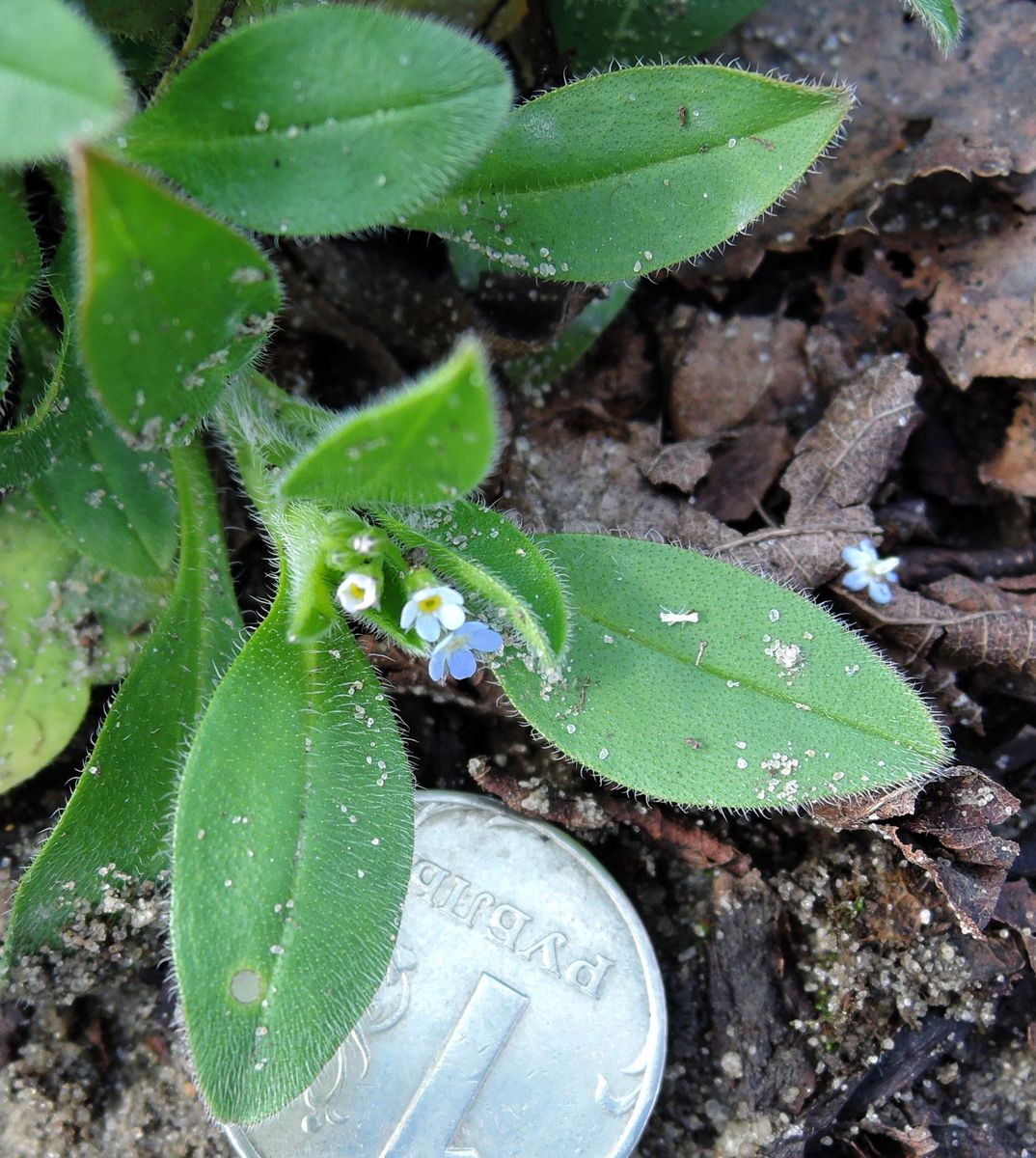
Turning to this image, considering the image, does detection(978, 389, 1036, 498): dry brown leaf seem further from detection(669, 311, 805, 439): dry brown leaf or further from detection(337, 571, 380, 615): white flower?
detection(337, 571, 380, 615): white flower

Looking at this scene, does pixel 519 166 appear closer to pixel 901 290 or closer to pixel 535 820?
pixel 901 290

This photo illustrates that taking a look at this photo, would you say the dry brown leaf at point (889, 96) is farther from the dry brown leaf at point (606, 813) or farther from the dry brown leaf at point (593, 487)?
the dry brown leaf at point (606, 813)

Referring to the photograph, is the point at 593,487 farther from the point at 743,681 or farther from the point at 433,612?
the point at 433,612

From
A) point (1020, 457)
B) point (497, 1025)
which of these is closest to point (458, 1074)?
point (497, 1025)

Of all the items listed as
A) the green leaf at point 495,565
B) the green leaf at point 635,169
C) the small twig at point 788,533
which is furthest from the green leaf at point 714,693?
the green leaf at point 635,169

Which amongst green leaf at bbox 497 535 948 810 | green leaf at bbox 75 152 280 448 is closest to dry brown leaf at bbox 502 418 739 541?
green leaf at bbox 497 535 948 810
